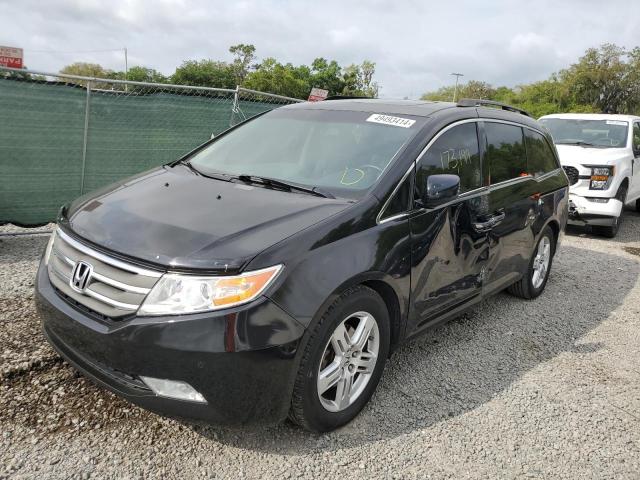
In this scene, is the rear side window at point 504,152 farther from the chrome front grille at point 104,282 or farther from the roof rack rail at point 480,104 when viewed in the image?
the chrome front grille at point 104,282

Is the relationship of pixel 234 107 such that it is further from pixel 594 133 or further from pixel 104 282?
pixel 594 133

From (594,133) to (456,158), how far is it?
6.59m

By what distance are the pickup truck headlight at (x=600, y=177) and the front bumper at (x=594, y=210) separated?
8.5 inches

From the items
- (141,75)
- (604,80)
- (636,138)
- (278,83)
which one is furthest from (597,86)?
(141,75)

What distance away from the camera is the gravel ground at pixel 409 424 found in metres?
2.50

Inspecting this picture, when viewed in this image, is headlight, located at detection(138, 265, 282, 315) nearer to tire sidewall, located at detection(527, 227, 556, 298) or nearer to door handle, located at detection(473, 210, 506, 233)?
door handle, located at detection(473, 210, 506, 233)

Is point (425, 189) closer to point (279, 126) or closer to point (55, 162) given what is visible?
point (279, 126)

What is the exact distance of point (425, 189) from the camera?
318cm

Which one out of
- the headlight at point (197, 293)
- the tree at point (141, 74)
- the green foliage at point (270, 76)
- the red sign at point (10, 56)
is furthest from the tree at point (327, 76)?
the headlight at point (197, 293)

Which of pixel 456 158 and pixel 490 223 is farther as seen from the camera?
pixel 490 223

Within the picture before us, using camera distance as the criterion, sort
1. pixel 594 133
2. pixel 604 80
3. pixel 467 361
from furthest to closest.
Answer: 1. pixel 604 80
2. pixel 594 133
3. pixel 467 361

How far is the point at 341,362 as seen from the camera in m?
2.71

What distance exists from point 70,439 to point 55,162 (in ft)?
14.0

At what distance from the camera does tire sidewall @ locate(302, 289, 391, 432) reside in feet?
8.14
